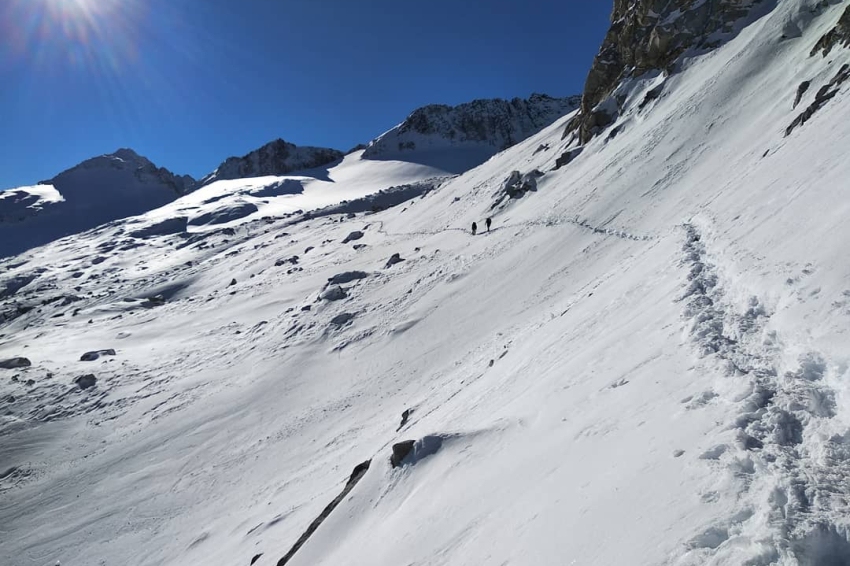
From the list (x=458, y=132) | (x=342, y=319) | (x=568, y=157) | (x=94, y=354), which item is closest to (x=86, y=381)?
(x=94, y=354)

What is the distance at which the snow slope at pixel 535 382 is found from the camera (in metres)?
5.30

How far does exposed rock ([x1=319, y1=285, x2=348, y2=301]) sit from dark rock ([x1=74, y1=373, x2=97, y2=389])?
1543cm

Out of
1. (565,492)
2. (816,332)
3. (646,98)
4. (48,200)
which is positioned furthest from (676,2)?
(48,200)

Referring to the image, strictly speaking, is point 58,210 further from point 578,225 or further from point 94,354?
point 578,225

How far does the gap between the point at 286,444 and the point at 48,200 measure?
750 feet

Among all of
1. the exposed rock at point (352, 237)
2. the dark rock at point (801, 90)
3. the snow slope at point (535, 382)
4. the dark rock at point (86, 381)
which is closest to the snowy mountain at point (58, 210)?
the snow slope at point (535, 382)

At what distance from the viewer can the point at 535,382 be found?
10328 mm

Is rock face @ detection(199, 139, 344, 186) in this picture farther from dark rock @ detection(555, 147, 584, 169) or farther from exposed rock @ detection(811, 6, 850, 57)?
exposed rock @ detection(811, 6, 850, 57)

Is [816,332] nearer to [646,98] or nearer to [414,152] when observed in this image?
[646,98]

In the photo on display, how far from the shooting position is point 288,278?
150 ft

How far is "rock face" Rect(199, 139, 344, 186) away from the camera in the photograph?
191812mm

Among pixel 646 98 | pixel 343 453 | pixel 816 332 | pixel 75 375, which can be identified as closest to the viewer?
pixel 816 332

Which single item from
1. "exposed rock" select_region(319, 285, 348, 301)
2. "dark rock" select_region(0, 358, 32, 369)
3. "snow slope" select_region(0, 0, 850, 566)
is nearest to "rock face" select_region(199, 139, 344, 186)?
"snow slope" select_region(0, 0, 850, 566)

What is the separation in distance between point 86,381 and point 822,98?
42.7 meters
